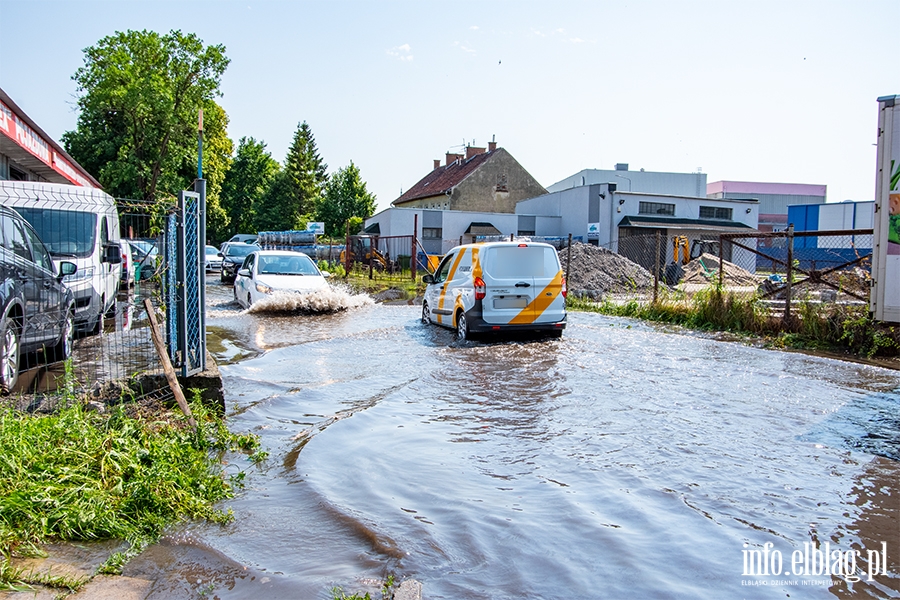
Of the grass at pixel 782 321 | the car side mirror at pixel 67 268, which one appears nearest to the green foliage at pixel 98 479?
the car side mirror at pixel 67 268

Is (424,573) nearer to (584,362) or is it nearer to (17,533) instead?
(17,533)

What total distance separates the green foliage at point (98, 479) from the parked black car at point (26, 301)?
5.78 feet

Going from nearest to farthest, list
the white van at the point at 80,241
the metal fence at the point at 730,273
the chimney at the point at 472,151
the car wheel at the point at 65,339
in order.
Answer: the car wheel at the point at 65,339 < the white van at the point at 80,241 < the metal fence at the point at 730,273 < the chimney at the point at 472,151

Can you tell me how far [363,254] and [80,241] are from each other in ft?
92.3

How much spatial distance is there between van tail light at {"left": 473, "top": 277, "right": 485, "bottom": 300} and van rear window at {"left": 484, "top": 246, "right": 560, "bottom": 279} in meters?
0.21

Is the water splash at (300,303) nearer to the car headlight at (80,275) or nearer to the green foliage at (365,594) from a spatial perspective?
the car headlight at (80,275)

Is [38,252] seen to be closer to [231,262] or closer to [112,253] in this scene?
[112,253]

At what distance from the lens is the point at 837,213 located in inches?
1921

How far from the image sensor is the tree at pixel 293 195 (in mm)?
69562

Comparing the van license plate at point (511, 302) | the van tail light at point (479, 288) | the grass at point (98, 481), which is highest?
the van tail light at point (479, 288)

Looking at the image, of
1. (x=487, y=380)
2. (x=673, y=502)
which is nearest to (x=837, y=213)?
(x=487, y=380)

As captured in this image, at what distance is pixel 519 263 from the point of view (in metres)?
11.5

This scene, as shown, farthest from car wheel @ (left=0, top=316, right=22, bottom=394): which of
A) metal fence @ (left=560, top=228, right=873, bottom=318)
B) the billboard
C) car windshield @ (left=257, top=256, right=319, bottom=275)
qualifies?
metal fence @ (left=560, top=228, right=873, bottom=318)

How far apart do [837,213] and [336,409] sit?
5091 centimetres
